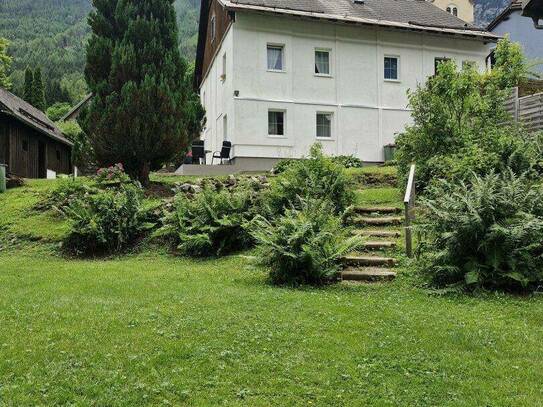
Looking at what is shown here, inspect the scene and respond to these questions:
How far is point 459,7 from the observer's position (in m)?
51.0

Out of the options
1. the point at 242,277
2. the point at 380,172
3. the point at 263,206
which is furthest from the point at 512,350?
the point at 380,172

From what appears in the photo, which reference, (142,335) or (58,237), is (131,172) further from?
(142,335)

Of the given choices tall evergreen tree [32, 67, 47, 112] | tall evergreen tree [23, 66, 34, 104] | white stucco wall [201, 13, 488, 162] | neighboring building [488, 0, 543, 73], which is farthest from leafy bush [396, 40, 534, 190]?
tall evergreen tree [23, 66, 34, 104]

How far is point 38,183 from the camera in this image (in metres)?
18.9

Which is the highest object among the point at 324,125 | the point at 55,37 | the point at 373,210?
the point at 55,37

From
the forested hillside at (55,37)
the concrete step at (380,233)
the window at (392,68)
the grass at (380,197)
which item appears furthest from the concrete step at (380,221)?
the forested hillside at (55,37)

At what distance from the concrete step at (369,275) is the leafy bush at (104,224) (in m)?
5.79

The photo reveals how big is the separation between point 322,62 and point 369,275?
56.7ft

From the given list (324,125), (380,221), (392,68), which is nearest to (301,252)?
(380,221)

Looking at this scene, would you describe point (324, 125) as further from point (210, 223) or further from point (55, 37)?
point (55, 37)

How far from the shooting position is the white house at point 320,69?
2242cm

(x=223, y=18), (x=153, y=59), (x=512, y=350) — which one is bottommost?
(x=512, y=350)

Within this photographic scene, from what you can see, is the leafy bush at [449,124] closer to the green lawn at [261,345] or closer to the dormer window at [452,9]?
the green lawn at [261,345]

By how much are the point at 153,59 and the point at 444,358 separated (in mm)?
14351
